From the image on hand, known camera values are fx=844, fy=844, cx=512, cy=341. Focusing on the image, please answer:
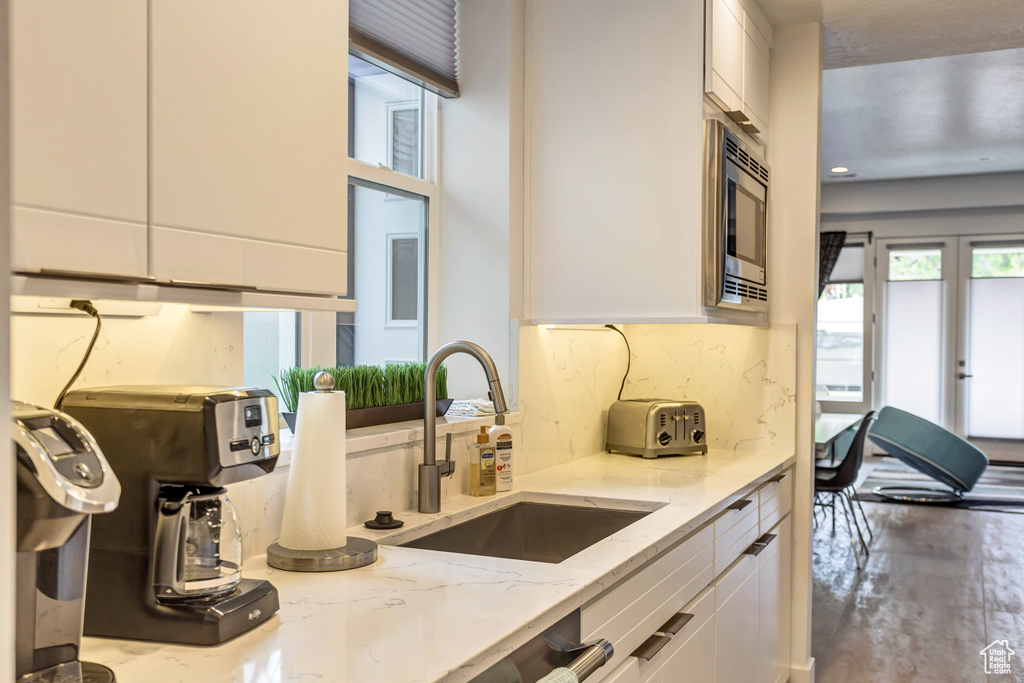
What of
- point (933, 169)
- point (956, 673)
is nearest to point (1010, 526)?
point (956, 673)

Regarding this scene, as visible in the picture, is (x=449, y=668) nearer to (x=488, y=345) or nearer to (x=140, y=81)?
(x=140, y=81)

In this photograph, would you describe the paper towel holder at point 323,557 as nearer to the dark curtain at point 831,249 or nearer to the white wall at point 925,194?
the dark curtain at point 831,249

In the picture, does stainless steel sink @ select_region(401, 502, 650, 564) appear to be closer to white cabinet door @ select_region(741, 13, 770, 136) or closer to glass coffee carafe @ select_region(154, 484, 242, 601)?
glass coffee carafe @ select_region(154, 484, 242, 601)

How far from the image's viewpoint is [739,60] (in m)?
2.62

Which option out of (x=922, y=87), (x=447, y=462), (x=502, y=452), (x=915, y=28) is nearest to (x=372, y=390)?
(x=447, y=462)

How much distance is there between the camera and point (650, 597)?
1.72 meters

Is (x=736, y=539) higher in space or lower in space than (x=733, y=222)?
lower

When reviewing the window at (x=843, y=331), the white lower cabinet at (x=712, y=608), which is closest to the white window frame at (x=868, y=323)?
the window at (x=843, y=331)

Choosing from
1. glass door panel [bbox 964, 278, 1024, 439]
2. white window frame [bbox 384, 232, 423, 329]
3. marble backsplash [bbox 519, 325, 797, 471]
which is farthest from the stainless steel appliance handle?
glass door panel [bbox 964, 278, 1024, 439]

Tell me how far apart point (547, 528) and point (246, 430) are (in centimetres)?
123

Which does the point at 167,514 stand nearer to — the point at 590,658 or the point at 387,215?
the point at 590,658

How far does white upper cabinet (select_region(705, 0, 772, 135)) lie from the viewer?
7.79ft

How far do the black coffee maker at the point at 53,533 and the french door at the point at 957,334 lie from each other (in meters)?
8.79

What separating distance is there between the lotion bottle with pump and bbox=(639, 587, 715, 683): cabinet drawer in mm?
553
